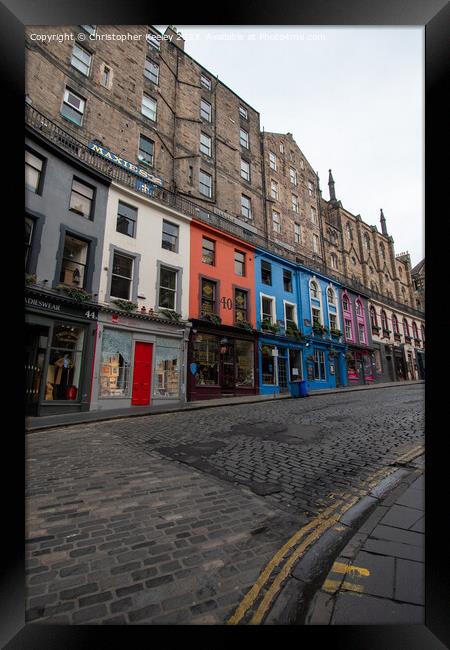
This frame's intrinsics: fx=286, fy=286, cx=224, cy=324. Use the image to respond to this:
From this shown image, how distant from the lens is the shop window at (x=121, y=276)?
1278 cm

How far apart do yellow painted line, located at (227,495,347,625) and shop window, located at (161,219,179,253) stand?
14150mm

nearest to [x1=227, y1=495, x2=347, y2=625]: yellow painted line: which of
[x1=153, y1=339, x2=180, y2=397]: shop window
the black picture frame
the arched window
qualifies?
the black picture frame

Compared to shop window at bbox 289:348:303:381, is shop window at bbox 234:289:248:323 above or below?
above

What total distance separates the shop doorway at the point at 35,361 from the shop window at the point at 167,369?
15.2ft

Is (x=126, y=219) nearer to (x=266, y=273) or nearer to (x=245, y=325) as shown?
(x=266, y=273)

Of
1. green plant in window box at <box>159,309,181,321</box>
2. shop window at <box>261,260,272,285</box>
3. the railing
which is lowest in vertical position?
green plant in window box at <box>159,309,181,321</box>

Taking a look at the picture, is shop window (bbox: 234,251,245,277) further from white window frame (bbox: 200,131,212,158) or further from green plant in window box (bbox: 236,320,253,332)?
white window frame (bbox: 200,131,212,158)

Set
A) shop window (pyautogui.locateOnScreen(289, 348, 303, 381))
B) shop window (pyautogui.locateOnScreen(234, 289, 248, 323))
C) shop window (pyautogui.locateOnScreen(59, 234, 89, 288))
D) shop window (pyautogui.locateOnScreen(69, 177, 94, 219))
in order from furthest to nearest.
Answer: shop window (pyautogui.locateOnScreen(234, 289, 248, 323)) < shop window (pyautogui.locateOnScreen(289, 348, 303, 381)) < shop window (pyautogui.locateOnScreen(69, 177, 94, 219)) < shop window (pyautogui.locateOnScreen(59, 234, 89, 288))

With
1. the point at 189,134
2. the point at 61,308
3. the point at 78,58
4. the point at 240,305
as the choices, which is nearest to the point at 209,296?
the point at 240,305

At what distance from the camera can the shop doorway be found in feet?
32.2
